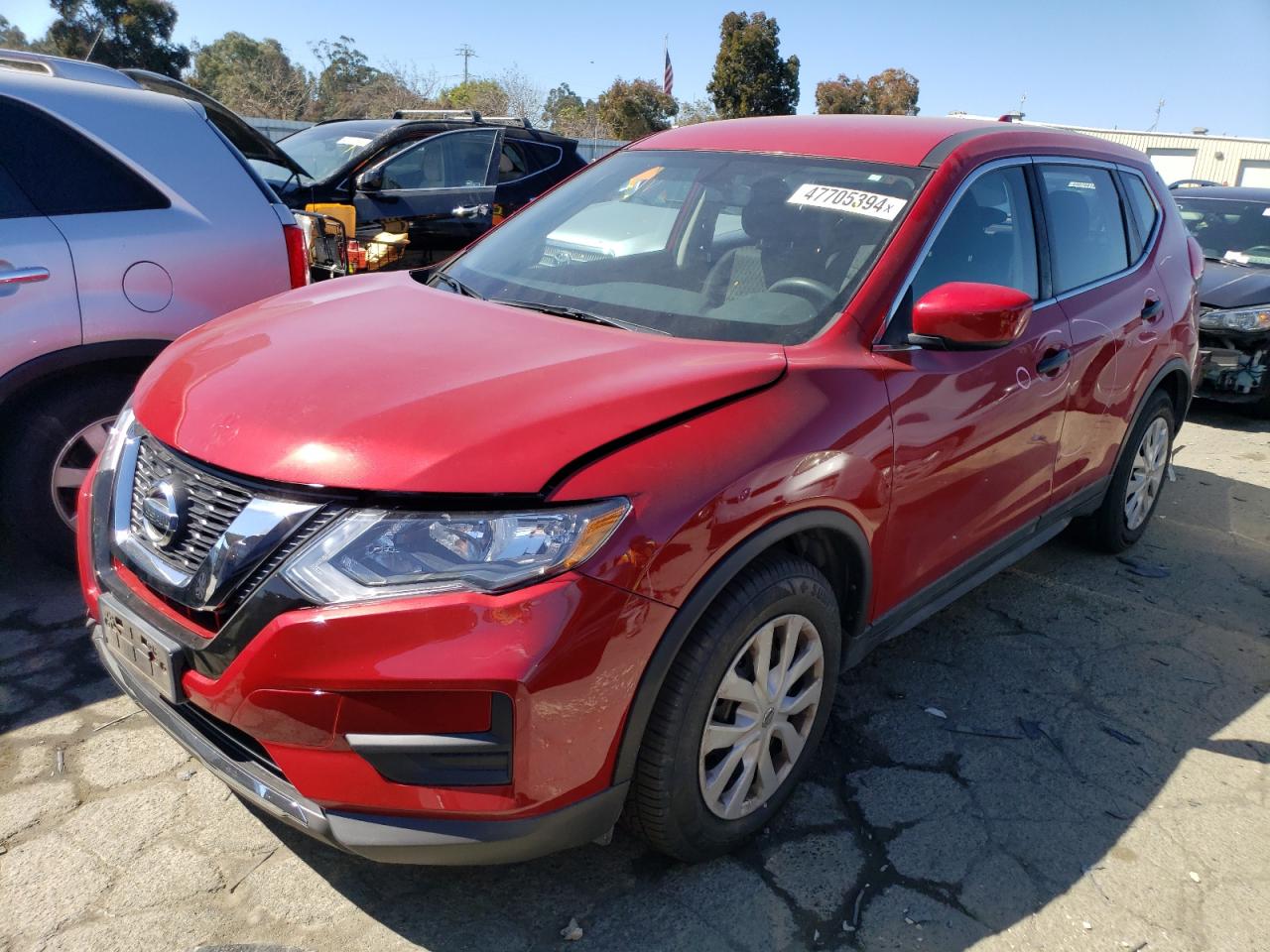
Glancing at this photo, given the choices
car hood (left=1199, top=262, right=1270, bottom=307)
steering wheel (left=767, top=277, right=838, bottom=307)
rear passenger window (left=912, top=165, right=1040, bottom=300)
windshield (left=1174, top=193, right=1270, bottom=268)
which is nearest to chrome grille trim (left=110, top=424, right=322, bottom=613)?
steering wheel (left=767, top=277, right=838, bottom=307)

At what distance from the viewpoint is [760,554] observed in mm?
2254

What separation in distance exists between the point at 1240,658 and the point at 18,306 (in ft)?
15.5

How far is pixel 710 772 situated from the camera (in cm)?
229

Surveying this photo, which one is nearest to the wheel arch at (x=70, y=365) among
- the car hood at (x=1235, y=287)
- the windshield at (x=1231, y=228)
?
the car hood at (x=1235, y=287)

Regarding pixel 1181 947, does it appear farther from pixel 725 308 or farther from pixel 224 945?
pixel 224 945

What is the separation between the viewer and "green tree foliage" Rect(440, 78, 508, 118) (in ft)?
108

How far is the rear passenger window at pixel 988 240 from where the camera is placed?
2.86m

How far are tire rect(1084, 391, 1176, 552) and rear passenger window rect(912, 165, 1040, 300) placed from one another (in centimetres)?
132

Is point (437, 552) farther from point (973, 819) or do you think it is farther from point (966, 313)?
point (973, 819)

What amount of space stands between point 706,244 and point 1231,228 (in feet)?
24.4

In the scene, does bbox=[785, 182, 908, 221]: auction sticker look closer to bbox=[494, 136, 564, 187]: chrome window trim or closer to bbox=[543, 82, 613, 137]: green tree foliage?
bbox=[494, 136, 564, 187]: chrome window trim

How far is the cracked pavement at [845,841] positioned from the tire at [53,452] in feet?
0.88

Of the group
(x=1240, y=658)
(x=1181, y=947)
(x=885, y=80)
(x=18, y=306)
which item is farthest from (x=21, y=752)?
(x=885, y=80)

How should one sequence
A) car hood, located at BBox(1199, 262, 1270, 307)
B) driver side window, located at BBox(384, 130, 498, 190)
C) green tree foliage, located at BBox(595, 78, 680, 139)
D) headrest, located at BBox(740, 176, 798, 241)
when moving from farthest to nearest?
1. green tree foliage, located at BBox(595, 78, 680, 139)
2. driver side window, located at BBox(384, 130, 498, 190)
3. car hood, located at BBox(1199, 262, 1270, 307)
4. headrest, located at BBox(740, 176, 798, 241)
